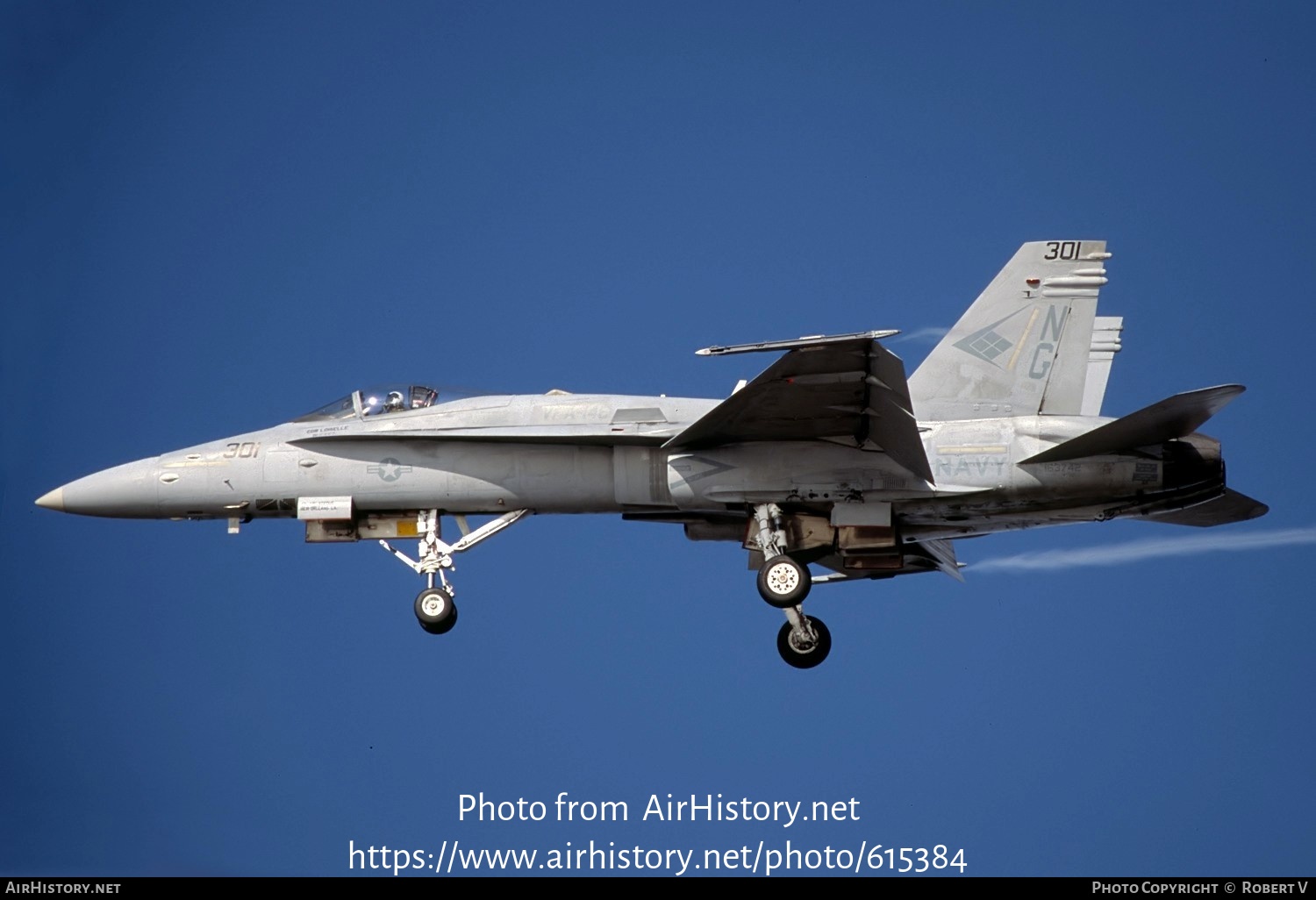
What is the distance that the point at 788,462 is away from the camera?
75.2 ft

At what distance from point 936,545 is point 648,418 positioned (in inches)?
202

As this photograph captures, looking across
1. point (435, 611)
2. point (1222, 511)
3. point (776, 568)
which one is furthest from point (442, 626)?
point (1222, 511)

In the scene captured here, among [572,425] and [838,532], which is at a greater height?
[572,425]

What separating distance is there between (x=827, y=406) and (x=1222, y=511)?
5.90 meters

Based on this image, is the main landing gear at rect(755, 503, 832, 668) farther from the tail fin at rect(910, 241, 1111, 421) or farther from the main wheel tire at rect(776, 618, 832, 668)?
the tail fin at rect(910, 241, 1111, 421)

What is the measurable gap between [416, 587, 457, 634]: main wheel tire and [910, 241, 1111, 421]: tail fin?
6470mm

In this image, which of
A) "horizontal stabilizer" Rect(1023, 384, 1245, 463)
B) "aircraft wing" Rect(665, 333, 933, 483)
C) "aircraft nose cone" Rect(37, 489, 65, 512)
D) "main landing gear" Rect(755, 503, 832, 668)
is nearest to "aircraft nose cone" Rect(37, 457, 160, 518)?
"aircraft nose cone" Rect(37, 489, 65, 512)

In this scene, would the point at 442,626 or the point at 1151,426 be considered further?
the point at 442,626

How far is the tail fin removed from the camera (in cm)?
2331

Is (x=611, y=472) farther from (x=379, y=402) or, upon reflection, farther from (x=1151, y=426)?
(x=1151, y=426)

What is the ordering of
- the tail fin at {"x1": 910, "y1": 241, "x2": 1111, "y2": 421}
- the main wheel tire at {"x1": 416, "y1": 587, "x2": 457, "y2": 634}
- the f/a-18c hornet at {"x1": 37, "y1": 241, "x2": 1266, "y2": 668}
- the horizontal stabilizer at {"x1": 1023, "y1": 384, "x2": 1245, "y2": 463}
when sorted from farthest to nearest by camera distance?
the main wheel tire at {"x1": 416, "y1": 587, "x2": 457, "y2": 634}
the tail fin at {"x1": 910, "y1": 241, "x2": 1111, "y2": 421}
the f/a-18c hornet at {"x1": 37, "y1": 241, "x2": 1266, "y2": 668}
the horizontal stabilizer at {"x1": 1023, "y1": 384, "x2": 1245, "y2": 463}
